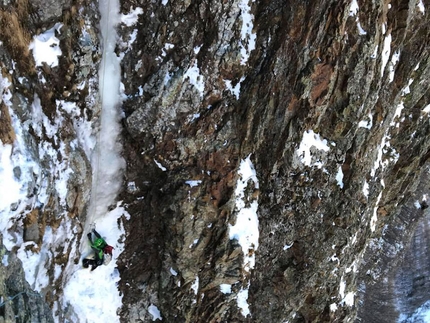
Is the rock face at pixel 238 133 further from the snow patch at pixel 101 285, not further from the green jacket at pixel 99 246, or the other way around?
the green jacket at pixel 99 246

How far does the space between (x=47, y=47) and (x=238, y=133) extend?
19.4 ft

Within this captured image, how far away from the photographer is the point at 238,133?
1191 centimetres

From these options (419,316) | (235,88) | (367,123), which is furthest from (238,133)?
(419,316)

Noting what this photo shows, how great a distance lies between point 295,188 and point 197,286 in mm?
4704

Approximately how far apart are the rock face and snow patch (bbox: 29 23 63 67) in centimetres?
15

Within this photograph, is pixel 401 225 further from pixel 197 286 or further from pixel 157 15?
pixel 157 15

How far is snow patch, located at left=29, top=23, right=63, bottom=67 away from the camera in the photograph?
9.55 metres

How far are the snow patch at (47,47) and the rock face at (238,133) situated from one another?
0.15 m

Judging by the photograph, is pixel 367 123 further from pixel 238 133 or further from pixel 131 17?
pixel 131 17

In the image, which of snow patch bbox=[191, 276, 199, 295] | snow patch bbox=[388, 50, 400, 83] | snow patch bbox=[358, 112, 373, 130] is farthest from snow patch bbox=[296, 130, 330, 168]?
snow patch bbox=[191, 276, 199, 295]

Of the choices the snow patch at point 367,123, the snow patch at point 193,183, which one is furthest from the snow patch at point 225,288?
the snow patch at point 367,123

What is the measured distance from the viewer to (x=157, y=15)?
1122 cm

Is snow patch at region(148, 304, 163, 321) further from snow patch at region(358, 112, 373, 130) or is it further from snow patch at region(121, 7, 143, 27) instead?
snow patch at region(121, 7, 143, 27)

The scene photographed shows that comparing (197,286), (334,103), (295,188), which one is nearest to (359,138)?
(334,103)
